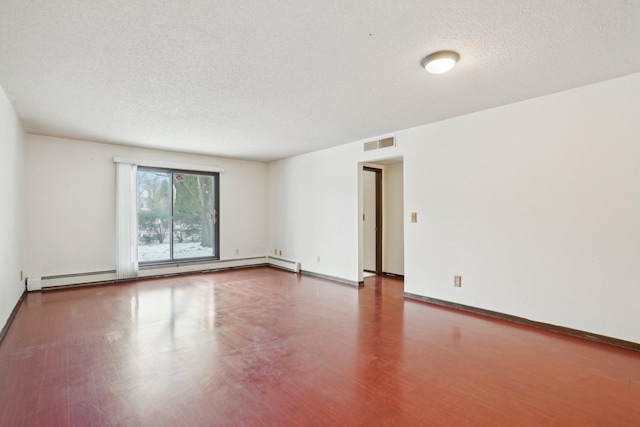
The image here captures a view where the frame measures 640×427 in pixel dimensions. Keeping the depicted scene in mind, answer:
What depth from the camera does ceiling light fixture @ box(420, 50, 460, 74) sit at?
2527 millimetres

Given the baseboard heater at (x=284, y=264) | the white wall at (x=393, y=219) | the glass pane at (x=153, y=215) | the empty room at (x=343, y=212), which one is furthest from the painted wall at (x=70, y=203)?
the white wall at (x=393, y=219)

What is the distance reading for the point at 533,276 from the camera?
11.4 feet

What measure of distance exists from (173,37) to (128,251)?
4643 mm

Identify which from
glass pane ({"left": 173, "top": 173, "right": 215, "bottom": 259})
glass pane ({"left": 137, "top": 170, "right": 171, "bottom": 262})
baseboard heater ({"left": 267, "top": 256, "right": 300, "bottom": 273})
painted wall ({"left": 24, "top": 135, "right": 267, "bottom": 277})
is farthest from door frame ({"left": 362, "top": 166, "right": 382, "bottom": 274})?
glass pane ({"left": 137, "top": 170, "right": 171, "bottom": 262})

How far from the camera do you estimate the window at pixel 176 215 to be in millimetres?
6246

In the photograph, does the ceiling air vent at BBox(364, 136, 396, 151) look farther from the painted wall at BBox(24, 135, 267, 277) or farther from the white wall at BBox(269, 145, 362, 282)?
the painted wall at BBox(24, 135, 267, 277)

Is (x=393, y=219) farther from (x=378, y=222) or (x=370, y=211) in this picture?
(x=370, y=211)

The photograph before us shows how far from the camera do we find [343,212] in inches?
229

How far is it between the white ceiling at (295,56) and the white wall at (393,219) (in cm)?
229

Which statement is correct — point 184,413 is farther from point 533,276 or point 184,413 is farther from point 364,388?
point 533,276

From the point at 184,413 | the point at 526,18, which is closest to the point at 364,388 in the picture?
the point at 184,413

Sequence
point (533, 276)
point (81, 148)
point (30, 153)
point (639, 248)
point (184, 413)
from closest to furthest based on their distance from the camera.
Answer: point (184, 413) < point (639, 248) < point (533, 276) < point (30, 153) < point (81, 148)

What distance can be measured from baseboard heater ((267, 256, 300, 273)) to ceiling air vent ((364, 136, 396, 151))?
115 inches

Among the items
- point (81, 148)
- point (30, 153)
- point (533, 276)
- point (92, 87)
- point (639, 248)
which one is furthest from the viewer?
point (81, 148)
